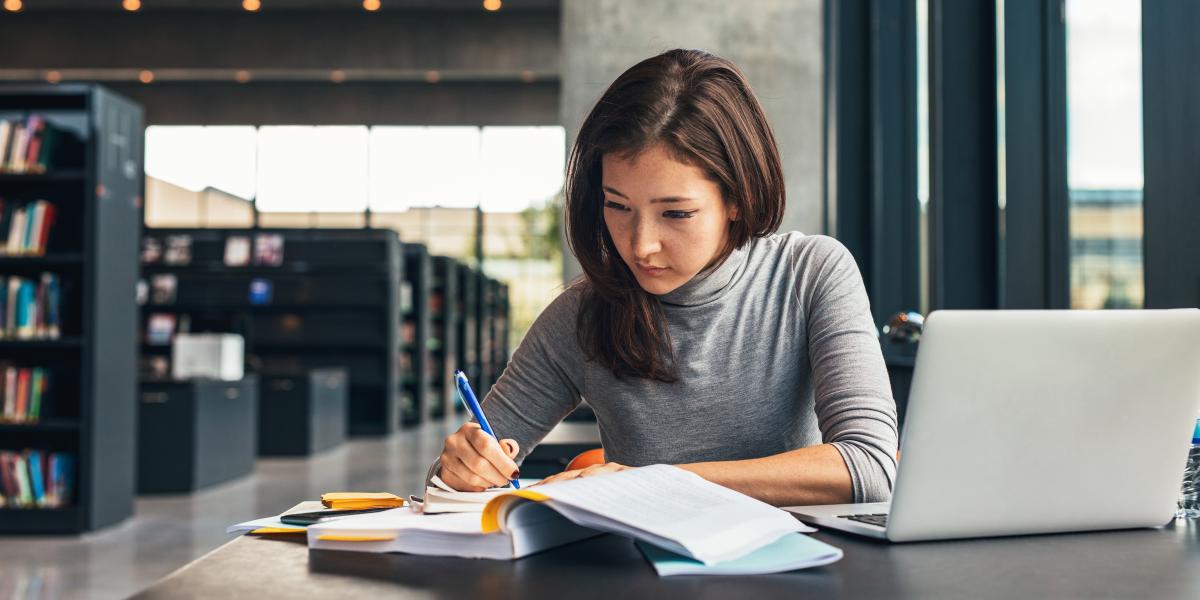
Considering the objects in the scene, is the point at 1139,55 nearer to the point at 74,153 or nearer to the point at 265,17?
the point at 74,153

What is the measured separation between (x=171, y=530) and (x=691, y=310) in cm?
435

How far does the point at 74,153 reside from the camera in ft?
17.1

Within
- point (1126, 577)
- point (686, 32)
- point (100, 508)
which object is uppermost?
point (686, 32)

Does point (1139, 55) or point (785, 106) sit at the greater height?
point (785, 106)

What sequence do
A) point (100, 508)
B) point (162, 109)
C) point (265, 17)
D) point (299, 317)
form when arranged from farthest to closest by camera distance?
→ point (162, 109)
point (265, 17)
point (299, 317)
point (100, 508)

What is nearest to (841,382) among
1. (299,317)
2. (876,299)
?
(876,299)

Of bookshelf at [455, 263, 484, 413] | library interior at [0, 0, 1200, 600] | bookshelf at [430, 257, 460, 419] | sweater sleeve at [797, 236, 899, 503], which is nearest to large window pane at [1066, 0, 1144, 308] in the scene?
library interior at [0, 0, 1200, 600]

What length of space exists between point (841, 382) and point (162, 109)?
15.4 m

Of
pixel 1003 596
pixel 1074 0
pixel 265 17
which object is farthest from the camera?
pixel 265 17

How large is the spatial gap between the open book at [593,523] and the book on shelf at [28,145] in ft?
15.6

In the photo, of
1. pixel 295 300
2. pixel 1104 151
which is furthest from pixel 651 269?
pixel 295 300

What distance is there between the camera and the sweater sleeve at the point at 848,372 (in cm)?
126

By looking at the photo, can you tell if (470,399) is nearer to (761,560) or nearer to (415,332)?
(761,560)

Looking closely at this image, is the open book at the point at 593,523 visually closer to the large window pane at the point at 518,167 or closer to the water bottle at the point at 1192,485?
the water bottle at the point at 1192,485
